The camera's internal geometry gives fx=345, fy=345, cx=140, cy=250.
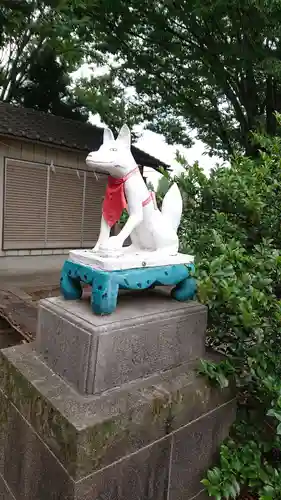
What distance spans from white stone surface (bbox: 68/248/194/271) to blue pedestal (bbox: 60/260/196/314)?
2 centimetres

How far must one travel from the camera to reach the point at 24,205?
715 centimetres

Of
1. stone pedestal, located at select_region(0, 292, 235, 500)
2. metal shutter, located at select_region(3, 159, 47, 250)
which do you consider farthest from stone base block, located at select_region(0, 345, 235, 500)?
metal shutter, located at select_region(3, 159, 47, 250)

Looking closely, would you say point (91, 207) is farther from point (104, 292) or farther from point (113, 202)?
point (104, 292)

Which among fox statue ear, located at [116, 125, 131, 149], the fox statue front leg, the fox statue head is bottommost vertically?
the fox statue front leg

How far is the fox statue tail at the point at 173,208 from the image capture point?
2229 mm

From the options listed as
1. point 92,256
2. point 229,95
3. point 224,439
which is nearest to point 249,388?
point 224,439

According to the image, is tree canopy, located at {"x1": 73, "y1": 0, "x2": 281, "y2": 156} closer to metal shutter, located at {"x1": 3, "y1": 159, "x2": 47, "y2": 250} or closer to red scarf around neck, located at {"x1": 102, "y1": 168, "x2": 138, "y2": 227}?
metal shutter, located at {"x1": 3, "y1": 159, "x2": 47, "y2": 250}

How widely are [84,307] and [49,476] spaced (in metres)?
0.83

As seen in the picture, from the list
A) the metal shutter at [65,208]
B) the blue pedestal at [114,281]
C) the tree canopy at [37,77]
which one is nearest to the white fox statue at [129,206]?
the blue pedestal at [114,281]

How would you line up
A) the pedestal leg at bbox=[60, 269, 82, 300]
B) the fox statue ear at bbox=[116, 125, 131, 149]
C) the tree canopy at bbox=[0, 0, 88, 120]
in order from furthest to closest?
the tree canopy at bbox=[0, 0, 88, 120]
the pedestal leg at bbox=[60, 269, 82, 300]
the fox statue ear at bbox=[116, 125, 131, 149]

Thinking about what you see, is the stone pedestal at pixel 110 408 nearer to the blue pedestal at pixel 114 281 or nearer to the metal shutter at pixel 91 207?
the blue pedestal at pixel 114 281

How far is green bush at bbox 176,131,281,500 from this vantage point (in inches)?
67.4

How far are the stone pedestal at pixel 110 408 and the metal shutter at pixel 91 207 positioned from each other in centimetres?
623

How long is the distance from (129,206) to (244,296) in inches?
32.1
